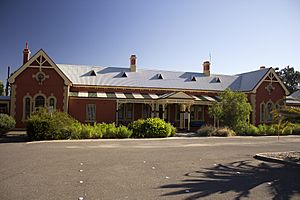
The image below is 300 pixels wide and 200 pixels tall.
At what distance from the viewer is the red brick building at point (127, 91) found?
24.7 metres

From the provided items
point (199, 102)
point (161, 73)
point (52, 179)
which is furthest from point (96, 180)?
point (161, 73)

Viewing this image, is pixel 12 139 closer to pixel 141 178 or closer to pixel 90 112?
pixel 90 112

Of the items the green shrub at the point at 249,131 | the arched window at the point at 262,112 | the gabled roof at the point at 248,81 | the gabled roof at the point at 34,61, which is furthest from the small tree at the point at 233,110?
the gabled roof at the point at 34,61

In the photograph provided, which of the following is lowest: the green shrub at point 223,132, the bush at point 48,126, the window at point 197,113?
the green shrub at point 223,132

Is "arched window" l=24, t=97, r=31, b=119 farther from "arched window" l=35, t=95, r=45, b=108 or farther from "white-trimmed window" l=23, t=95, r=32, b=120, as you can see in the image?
"arched window" l=35, t=95, r=45, b=108

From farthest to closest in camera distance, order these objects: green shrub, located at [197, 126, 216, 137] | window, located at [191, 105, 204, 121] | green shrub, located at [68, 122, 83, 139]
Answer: window, located at [191, 105, 204, 121], green shrub, located at [197, 126, 216, 137], green shrub, located at [68, 122, 83, 139]

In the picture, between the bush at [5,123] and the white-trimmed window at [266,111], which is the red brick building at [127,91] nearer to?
the white-trimmed window at [266,111]

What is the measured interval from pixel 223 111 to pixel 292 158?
43.9ft

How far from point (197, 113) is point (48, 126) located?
1745 cm

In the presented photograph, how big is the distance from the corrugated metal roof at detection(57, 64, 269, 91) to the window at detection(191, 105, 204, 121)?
221 centimetres

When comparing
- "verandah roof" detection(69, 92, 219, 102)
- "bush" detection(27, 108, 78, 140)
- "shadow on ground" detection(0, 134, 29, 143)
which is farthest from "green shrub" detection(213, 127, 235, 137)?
"shadow on ground" detection(0, 134, 29, 143)

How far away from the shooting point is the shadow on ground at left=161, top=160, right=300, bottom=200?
20.3 feet

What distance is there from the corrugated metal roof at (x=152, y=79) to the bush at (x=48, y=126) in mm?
9416

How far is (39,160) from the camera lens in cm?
970
